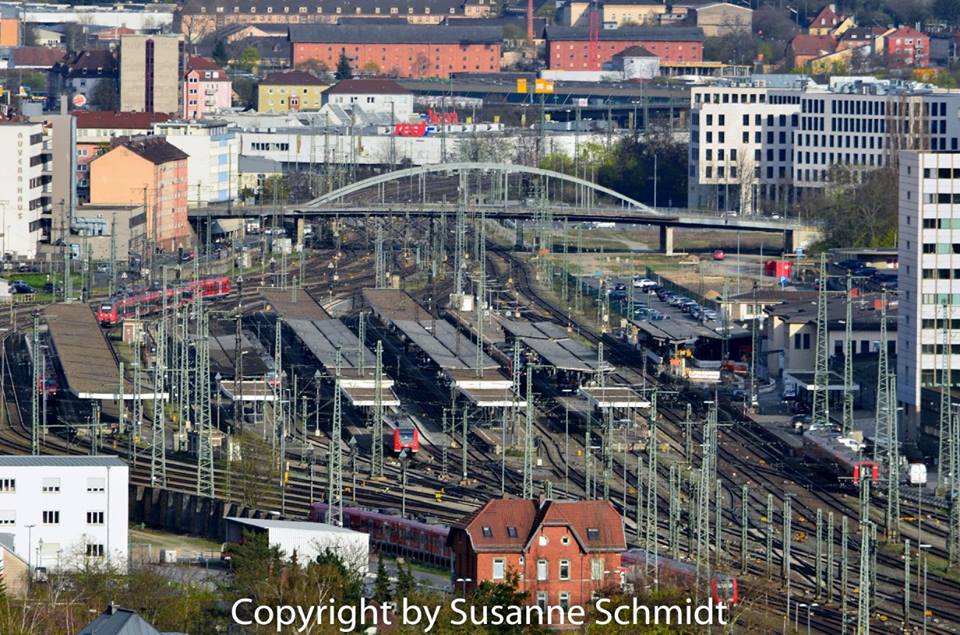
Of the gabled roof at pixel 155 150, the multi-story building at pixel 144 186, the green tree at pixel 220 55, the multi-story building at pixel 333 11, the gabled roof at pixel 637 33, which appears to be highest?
the multi-story building at pixel 333 11

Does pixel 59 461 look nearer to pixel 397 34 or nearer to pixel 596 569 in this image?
pixel 596 569

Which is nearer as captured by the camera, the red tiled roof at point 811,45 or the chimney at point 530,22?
the red tiled roof at point 811,45

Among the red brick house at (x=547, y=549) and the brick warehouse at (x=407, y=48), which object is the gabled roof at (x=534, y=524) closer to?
the red brick house at (x=547, y=549)

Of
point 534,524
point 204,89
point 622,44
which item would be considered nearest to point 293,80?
point 204,89

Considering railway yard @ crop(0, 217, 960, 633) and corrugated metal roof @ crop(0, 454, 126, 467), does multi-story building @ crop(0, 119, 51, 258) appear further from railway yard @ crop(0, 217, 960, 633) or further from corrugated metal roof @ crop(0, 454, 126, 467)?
corrugated metal roof @ crop(0, 454, 126, 467)

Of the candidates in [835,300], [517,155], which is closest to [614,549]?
[835,300]

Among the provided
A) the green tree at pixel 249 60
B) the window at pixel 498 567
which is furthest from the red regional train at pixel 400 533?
the green tree at pixel 249 60
